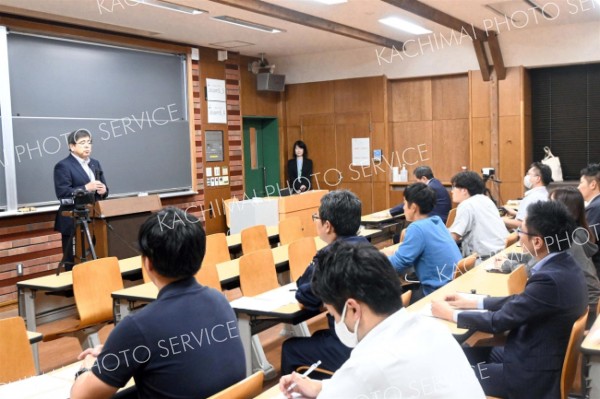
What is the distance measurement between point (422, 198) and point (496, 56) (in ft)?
19.4

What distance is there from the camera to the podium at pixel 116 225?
19.2 ft

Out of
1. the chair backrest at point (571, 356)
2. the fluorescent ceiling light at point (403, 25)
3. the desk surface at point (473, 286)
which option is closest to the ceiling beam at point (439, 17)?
the fluorescent ceiling light at point (403, 25)

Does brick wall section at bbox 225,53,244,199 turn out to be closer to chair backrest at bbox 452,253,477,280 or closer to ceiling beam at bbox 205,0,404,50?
ceiling beam at bbox 205,0,404,50

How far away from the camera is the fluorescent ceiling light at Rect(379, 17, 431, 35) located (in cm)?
796

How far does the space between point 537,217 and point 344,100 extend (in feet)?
26.7

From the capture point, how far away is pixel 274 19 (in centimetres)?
768

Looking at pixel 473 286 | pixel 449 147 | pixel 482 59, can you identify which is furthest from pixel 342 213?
pixel 449 147

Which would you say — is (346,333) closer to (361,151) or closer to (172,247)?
(172,247)

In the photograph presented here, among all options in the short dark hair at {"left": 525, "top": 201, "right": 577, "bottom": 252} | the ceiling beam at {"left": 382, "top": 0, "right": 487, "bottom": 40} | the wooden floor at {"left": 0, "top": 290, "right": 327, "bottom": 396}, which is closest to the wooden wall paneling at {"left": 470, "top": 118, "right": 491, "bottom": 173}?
the ceiling beam at {"left": 382, "top": 0, "right": 487, "bottom": 40}

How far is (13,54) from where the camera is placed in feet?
21.6

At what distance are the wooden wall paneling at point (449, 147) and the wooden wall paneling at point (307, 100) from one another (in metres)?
1.91

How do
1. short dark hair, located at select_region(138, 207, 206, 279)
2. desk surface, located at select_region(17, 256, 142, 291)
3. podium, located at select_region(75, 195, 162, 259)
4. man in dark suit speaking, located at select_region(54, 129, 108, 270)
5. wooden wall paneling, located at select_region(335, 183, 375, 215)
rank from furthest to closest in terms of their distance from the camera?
1. wooden wall paneling, located at select_region(335, 183, 375, 215)
2. podium, located at select_region(75, 195, 162, 259)
3. man in dark suit speaking, located at select_region(54, 129, 108, 270)
4. desk surface, located at select_region(17, 256, 142, 291)
5. short dark hair, located at select_region(138, 207, 206, 279)

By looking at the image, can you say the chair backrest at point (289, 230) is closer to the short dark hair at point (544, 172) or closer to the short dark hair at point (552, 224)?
the short dark hair at point (544, 172)

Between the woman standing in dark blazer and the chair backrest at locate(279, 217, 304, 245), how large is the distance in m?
4.32
